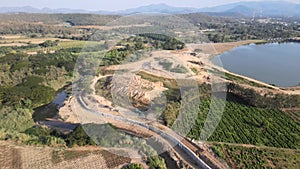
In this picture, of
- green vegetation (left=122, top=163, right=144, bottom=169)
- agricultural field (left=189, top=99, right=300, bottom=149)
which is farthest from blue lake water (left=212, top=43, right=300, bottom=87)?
green vegetation (left=122, top=163, right=144, bottom=169)

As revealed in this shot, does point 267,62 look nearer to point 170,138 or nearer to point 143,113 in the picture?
point 143,113

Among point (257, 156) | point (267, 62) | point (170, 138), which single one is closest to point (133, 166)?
point (170, 138)

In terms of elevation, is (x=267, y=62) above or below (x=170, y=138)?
below

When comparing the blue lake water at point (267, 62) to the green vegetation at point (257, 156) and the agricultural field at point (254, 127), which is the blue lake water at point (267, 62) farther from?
the green vegetation at point (257, 156)

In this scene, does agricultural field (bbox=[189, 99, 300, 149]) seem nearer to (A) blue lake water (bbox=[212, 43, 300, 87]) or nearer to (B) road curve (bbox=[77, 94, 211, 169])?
(B) road curve (bbox=[77, 94, 211, 169])

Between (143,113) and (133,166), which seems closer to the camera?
(133,166)

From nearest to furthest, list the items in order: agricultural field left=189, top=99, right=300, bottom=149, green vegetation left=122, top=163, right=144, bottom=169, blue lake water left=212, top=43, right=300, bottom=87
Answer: green vegetation left=122, top=163, right=144, bottom=169
agricultural field left=189, top=99, right=300, bottom=149
blue lake water left=212, top=43, right=300, bottom=87

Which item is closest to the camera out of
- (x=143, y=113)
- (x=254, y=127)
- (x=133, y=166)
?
(x=133, y=166)
